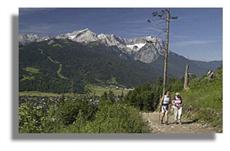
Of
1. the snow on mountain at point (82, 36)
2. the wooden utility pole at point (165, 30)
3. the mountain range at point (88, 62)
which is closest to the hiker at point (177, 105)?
the wooden utility pole at point (165, 30)

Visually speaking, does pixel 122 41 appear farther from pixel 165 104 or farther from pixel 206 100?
pixel 206 100

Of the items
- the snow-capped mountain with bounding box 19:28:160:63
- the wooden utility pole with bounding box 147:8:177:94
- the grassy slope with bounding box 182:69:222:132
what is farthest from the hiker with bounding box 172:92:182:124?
the snow-capped mountain with bounding box 19:28:160:63

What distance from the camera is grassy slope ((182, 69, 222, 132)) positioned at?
10.6 meters

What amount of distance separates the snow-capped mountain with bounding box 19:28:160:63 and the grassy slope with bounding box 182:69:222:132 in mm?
697

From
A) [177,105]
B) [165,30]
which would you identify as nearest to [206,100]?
[177,105]

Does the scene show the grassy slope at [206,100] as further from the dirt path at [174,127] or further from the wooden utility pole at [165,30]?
the wooden utility pole at [165,30]

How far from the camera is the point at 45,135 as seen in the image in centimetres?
1066

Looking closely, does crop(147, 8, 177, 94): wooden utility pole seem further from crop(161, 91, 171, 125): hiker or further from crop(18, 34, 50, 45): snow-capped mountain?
crop(18, 34, 50, 45): snow-capped mountain

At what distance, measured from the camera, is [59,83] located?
35.2ft

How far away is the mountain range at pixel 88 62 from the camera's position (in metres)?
10.7

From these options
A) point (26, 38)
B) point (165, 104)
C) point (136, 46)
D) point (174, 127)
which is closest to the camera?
point (26, 38)

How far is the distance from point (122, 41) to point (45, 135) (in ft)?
5.32
